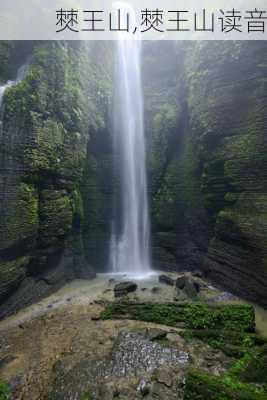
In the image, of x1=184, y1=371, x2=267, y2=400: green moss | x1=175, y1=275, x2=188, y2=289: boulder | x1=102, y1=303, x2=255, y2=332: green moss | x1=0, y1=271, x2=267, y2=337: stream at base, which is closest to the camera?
x1=184, y1=371, x2=267, y2=400: green moss

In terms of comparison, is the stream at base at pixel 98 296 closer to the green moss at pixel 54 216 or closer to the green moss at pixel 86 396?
the green moss at pixel 54 216

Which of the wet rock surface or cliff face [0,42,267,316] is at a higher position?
cliff face [0,42,267,316]

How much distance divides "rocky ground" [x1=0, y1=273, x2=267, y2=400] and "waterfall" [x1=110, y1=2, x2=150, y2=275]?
172 inches

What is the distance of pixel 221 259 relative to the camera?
9.56 metres

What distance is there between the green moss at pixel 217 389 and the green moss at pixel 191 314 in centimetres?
199

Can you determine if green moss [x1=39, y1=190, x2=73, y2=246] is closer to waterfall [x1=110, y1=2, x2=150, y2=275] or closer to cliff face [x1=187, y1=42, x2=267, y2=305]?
waterfall [x1=110, y1=2, x2=150, y2=275]

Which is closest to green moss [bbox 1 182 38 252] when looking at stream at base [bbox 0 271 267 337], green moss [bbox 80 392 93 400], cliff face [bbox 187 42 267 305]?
stream at base [bbox 0 271 267 337]

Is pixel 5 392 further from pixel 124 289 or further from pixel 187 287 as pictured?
pixel 187 287

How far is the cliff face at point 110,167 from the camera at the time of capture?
8.27 meters

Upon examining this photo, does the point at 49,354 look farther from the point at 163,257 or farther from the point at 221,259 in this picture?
the point at 163,257

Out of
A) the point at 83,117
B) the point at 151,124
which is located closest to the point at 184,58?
the point at 151,124

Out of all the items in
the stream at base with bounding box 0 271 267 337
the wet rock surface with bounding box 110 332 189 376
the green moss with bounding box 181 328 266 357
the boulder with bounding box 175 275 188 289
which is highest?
the boulder with bounding box 175 275 188 289

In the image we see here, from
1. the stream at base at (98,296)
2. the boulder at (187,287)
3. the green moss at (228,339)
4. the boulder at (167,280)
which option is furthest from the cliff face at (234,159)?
the green moss at (228,339)

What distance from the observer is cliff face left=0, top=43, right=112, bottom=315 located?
8.05 metres
